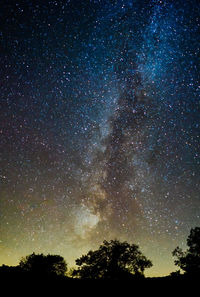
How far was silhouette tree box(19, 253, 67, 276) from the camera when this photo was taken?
38.8 metres

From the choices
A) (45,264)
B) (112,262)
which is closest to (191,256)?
(112,262)

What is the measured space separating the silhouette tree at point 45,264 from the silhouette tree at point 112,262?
7.78 meters

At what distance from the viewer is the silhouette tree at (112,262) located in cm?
3356

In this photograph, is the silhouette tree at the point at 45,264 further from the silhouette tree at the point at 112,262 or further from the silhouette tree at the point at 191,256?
the silhouette tree at the point at 191,256

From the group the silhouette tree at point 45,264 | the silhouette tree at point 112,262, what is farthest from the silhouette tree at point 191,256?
the silhouette tree at point 45,264

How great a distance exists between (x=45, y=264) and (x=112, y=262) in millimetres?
15761

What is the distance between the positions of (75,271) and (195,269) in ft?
69.1

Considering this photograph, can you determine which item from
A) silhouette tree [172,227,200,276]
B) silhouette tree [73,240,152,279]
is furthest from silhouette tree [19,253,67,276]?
silhouette tree [172,227,200,276]

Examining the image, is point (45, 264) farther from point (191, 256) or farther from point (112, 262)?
point (191, 256)

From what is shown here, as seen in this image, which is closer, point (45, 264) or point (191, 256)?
point (191, 256)

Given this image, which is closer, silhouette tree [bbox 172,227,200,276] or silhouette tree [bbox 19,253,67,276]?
silhouette tree [bbox 172,227,200,276]

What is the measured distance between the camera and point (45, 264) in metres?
39.8

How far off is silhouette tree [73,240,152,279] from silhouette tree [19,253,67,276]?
7.78m

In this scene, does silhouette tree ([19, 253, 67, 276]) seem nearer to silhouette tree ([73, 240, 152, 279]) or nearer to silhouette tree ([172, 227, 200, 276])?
silhouette tree ([73, 240, 152, 279])
